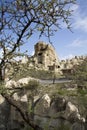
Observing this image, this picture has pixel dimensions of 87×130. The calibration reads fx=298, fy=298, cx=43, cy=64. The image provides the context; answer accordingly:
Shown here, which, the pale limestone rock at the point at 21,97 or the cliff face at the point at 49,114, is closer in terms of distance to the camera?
the cliff face at the point at 49,114

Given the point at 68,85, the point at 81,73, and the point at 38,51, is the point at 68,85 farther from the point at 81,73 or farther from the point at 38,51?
the point at 38,51

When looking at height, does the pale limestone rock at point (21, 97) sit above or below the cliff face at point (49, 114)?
above

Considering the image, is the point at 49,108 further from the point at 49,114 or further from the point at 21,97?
the point at 21,97

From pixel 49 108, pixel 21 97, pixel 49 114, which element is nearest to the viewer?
pixel 49 114

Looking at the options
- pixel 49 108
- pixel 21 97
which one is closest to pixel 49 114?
pixel 49 108

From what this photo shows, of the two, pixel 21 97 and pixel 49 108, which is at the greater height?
pixel 21 97

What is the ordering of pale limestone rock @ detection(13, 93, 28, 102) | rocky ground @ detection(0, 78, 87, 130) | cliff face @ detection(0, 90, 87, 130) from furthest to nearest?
pale limestone rock @ detection(13, 93, 28, 102), rocky ground @ detection(0, 78, 87, 130), cliff face @ detection(0, 90, 87, 130)

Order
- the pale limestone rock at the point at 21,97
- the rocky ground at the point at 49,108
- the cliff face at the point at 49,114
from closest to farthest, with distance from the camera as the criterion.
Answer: the cliff face at the point at 49,114 < the rocky ground at the point at 49,108 < the pale limestone rock at the point at 21,97

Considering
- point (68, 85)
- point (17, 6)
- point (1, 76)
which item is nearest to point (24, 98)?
point (68, 85)

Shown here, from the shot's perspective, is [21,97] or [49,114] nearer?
[49,114]

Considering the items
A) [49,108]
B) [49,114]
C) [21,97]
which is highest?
[21,97]

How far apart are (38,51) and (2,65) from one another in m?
66.7

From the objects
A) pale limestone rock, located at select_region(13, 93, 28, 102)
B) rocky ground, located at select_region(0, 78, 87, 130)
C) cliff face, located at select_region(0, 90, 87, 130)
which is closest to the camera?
cliff face, located at select_region(0, 90, 87, 130)

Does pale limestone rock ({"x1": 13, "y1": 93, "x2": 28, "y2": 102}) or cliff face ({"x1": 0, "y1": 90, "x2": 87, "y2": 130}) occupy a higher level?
pale limestone rock ({"x1": 13, "y1": 93, "x2": 28, "y2": 102})
